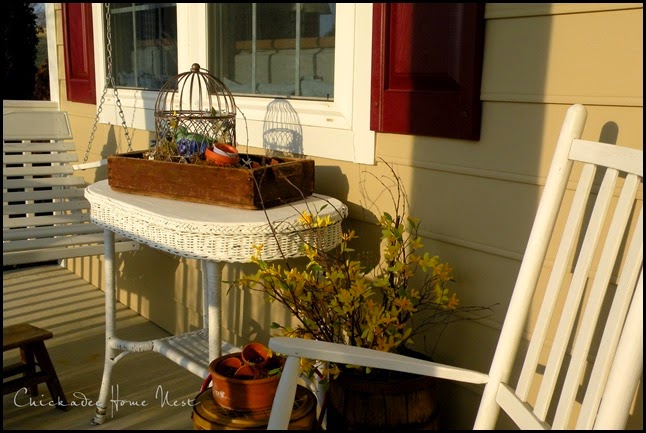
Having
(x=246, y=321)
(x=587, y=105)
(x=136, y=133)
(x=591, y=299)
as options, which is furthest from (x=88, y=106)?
(x=591, y=299)

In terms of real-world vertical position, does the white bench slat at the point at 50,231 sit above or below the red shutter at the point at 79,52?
below

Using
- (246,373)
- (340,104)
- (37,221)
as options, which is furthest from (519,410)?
(37,221)

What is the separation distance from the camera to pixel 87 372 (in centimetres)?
280

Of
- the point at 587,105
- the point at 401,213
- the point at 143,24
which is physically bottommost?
the point at 401,213

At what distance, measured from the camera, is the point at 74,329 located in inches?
129

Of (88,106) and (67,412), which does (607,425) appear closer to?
(67,412)

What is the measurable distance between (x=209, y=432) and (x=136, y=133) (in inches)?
72.8

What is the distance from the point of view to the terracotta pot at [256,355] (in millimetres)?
1911

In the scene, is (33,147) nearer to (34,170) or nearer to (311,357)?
(34,170)

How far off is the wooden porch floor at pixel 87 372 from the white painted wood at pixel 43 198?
16.9 inches

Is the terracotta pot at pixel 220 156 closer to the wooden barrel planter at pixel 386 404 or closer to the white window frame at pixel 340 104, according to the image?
the white window frame at pixel 340 104

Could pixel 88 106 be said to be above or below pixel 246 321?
above

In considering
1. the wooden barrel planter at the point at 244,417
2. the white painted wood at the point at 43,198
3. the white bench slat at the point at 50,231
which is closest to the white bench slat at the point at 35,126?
the white painted wood at the point at 43,198

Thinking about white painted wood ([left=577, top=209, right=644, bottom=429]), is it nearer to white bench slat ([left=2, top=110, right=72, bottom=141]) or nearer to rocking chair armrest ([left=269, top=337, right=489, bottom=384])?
rocking chair armrest ([left=269, top=337, right=489, bottom=384])
